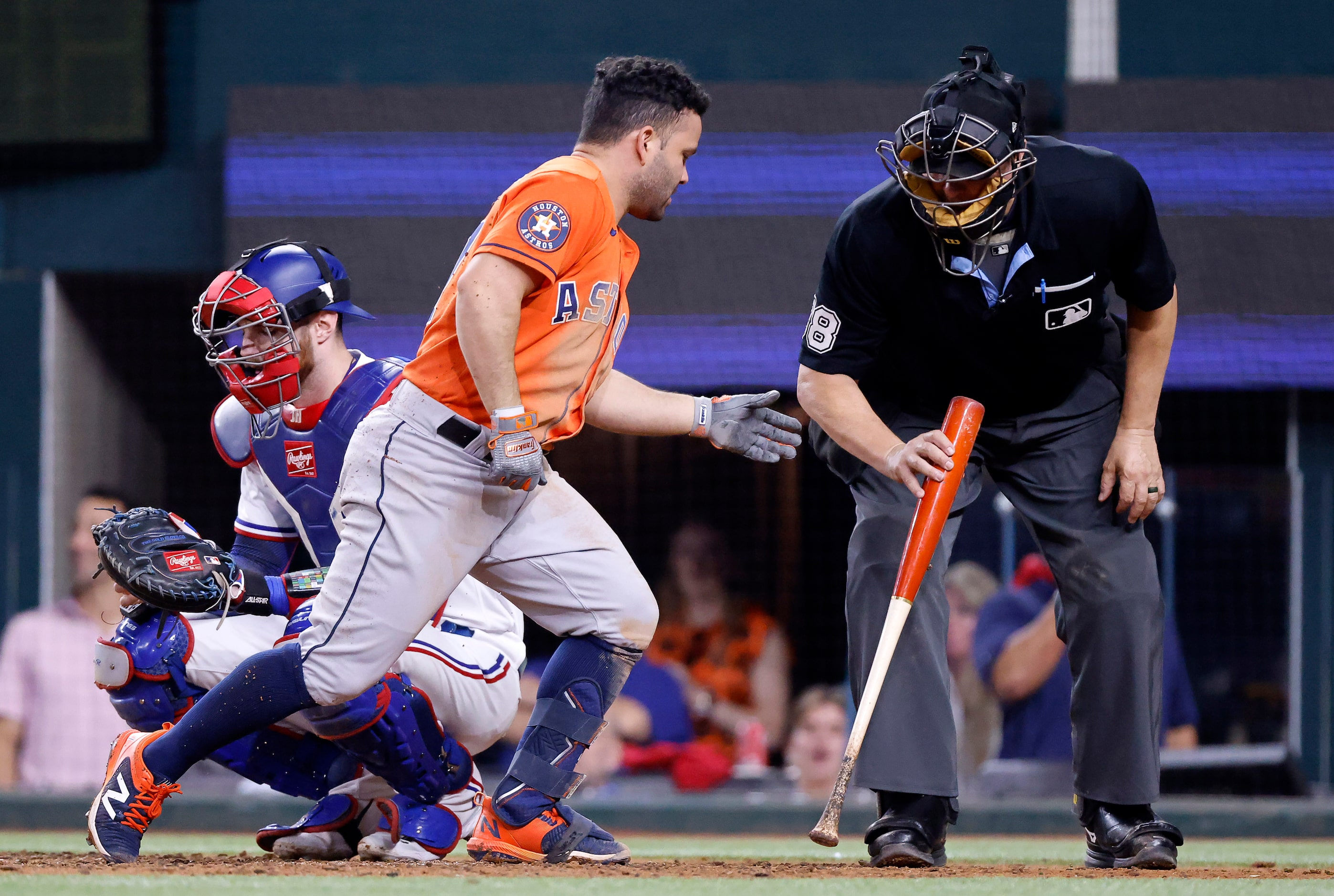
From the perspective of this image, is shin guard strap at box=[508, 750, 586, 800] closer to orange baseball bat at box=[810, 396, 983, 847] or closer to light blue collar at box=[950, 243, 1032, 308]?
orange baseball bat at box=[810, 396, 983, 847]

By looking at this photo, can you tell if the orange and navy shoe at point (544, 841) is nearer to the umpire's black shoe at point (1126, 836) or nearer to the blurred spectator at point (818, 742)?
the umpire's black shoe at point (1126, 836)

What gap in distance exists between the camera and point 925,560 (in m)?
3.72

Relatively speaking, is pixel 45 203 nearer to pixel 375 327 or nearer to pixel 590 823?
pixel 375 327

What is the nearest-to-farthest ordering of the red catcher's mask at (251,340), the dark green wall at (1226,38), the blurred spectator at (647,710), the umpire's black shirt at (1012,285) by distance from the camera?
1. the umpire's black shirt at (1012,285)
2. the red catcher's mask at (251,340)
3. the blurred spectator at (647,710)
4. the dark green wall at (1226,38)

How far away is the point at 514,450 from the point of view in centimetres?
344

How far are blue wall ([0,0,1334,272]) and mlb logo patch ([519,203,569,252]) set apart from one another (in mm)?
6376

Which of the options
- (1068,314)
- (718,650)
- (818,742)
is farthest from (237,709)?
(718,650)

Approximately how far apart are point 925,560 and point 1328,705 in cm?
568

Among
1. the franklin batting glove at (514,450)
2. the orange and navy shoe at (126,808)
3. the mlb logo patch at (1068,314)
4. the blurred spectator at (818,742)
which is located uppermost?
the mlb logo patch at (1068,314)

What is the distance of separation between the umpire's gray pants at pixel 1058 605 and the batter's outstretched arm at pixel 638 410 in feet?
1.43

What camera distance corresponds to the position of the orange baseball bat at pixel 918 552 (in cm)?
364

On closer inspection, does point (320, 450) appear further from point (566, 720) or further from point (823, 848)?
point (823, 848)

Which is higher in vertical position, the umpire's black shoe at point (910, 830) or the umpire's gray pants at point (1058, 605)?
→ the umpire's gray pants at point (1058, 605)

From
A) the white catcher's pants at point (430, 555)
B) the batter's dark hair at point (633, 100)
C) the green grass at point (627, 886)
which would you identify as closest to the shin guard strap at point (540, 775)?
the white catcher's pants at point (430, 555)
